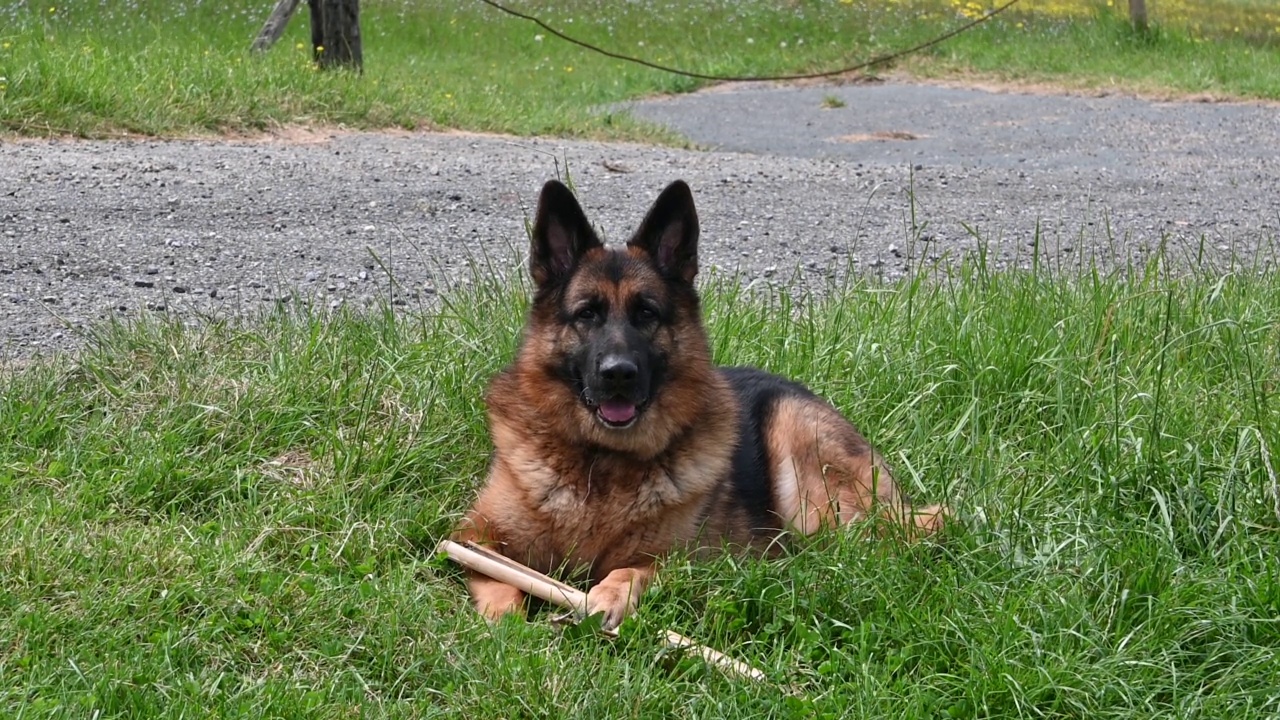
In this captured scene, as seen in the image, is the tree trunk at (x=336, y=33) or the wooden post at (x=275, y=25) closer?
the tree trunk at (x=336, y=33)

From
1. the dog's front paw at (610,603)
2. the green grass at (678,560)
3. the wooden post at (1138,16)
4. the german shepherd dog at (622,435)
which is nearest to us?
the green grass at (678,560)

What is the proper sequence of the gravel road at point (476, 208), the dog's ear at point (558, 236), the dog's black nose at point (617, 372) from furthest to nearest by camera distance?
the gravel road at point (476, 208), the dog's ear at point (558, 236), the dog's black nose at point (617, 372)

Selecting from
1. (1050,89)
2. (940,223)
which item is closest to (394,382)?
(940,223)

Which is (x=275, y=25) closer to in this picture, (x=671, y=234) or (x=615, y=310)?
Answer: (x=671, y=234)

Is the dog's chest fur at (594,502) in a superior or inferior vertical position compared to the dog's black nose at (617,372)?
inferior

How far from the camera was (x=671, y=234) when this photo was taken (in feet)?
13.7

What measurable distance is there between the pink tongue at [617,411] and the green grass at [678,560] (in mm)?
506

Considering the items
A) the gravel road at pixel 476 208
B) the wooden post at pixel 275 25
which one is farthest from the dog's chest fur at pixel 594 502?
the wooden post at pixel 275 25

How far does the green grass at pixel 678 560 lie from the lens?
3207mm

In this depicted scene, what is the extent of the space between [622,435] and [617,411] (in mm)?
119

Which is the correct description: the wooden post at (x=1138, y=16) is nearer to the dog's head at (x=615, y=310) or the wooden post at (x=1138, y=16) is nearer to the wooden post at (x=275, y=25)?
the wooden post at (x=275, y=25)

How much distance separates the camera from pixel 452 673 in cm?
331

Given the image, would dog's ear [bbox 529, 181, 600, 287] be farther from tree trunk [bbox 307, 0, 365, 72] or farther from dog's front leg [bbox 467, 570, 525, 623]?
tree trunk [bbox 307, 0, 365, 72]

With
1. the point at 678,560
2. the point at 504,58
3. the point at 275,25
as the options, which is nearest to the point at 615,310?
the point at 678,560
